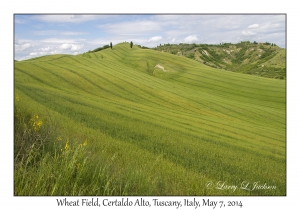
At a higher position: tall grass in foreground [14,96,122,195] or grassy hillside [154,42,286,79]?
grassy hillside [154,42,286,79]

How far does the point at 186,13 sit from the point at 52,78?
753 inches

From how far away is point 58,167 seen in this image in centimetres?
405

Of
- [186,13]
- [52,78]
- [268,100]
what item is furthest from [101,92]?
[268,100]

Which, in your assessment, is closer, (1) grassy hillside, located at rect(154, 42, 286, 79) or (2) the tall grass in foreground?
(2) the tall grass in foreground

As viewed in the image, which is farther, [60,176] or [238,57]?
[238,57]

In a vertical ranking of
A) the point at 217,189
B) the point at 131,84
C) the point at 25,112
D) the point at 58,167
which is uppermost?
the point at 131,84

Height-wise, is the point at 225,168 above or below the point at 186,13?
below

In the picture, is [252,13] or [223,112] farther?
[223,112]

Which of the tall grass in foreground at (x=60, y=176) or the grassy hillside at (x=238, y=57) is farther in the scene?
the grassy hillside at (x=238, y=57)

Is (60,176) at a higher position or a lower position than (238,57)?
lower

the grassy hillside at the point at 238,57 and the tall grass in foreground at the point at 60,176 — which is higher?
the grassy hillside at the point at 238,57
